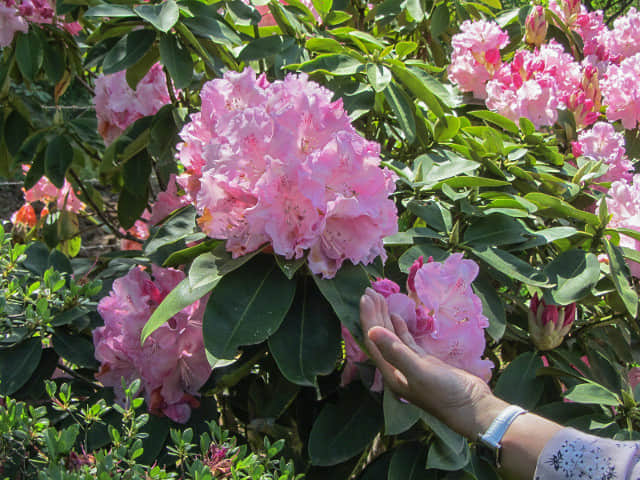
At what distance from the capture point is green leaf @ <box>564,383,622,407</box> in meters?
1.19

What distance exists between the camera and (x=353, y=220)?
942 mm

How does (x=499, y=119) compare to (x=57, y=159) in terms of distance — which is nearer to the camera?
(x=499, y=119)

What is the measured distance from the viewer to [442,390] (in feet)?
2.91

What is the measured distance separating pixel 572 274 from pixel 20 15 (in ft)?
5.66

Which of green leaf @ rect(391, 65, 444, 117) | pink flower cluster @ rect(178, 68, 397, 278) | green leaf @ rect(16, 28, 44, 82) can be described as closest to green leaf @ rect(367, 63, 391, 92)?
green leaf @ rect(391, 65, 444, 117)

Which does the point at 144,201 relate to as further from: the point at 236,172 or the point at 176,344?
the point at 236,172

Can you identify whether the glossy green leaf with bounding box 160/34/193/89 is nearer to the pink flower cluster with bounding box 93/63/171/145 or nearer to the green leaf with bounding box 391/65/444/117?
the pink flower cluster with bounding box 93/63/171/145

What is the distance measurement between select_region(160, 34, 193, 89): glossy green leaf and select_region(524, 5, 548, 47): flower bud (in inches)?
48.5

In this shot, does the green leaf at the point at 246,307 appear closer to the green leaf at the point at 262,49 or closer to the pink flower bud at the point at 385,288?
the pink flower bud at the point at 385,288

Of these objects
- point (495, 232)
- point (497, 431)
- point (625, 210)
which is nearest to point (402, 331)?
point (497, 431)

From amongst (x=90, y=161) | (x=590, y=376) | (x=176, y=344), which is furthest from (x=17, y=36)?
(x=590, y=376)

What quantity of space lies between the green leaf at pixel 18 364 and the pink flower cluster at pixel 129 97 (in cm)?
87

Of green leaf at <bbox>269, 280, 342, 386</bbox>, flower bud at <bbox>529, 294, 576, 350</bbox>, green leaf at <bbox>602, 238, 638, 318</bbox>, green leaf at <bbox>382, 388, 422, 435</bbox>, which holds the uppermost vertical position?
green leaf at <bbox>269, 280, 342, 386</bbox>

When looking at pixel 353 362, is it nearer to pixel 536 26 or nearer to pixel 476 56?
pixel 476 56
